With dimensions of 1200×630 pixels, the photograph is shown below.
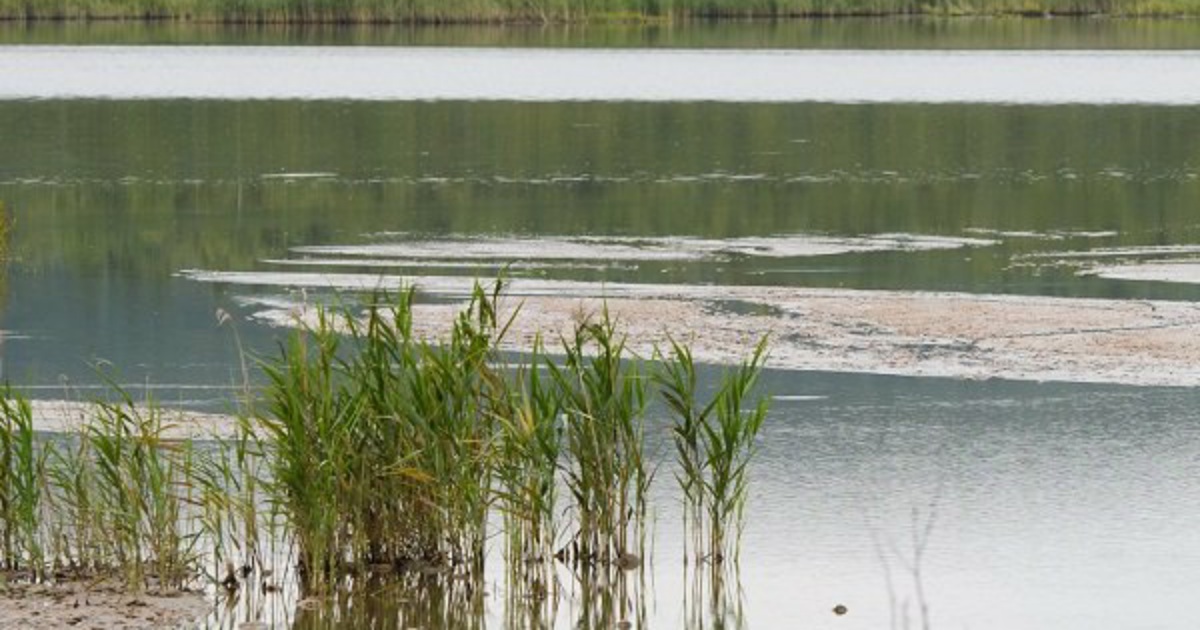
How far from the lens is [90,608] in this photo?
9023mm

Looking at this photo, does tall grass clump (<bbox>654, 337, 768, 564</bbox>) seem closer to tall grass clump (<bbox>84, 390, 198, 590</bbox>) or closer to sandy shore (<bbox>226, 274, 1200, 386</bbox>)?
tall grass clump (<bbox>84, 390, 198, 590</bbox>)

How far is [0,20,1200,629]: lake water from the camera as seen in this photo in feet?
34.1

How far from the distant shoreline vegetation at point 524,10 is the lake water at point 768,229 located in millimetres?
15412

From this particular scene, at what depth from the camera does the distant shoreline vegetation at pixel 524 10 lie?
64.1 metres

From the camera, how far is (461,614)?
30.9 ft

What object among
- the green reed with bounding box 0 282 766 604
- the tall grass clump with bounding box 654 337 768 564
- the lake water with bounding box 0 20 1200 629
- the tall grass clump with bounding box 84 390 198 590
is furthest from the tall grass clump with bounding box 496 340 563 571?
the tall grass clump with bounding box 84 390 198 590

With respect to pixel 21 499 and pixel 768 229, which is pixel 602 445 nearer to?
pixel 21 499

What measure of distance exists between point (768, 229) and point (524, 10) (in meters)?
45.0

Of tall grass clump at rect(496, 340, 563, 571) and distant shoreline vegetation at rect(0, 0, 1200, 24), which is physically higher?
distant shoreline vegetation at rect(0, 0, 1200, 24)

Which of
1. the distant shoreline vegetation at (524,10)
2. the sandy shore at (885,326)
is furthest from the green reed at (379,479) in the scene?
the distant shoreline vegetation at (524,10)

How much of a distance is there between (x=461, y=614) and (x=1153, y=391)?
18.0 feet

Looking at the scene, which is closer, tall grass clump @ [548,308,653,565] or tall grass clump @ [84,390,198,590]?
tall grass clump @ [84,390,198,590]

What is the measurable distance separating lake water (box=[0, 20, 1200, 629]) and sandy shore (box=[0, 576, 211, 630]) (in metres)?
1.15

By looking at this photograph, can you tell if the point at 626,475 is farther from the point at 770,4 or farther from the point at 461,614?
the point at 770,4
